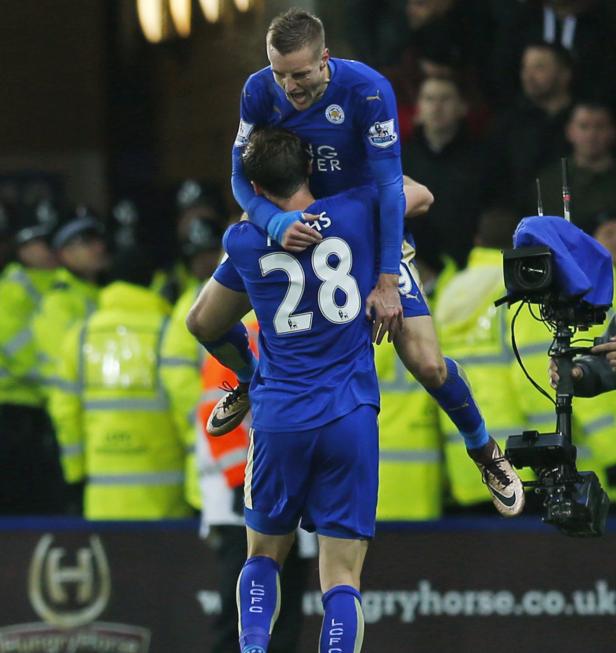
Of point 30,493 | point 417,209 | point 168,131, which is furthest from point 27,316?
point 417,209

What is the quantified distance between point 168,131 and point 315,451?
5.95 metres

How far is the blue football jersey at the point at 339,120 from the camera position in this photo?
5918mm

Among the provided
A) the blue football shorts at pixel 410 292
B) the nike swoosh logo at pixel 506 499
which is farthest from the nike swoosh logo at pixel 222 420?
the nike swoosh logo at pixel 506 499

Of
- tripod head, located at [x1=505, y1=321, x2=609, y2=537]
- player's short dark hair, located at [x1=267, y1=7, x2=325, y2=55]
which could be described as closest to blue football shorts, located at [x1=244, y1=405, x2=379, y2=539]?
tripod head, located at [x1=505, y1=321, x2=609, y2=537]

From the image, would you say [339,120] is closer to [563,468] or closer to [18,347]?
[563,468]

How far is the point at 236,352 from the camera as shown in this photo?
670 centimetres

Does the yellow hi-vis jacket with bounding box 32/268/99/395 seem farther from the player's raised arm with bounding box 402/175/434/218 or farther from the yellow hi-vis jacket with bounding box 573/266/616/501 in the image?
the player's raised arm with bounding box 402/175/434/218

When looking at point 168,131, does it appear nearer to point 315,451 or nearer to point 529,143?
point 529,143

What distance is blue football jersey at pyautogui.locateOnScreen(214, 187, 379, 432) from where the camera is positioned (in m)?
5.94

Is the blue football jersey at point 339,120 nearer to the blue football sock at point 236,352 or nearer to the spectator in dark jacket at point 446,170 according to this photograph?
the blue football sock at point 236,352

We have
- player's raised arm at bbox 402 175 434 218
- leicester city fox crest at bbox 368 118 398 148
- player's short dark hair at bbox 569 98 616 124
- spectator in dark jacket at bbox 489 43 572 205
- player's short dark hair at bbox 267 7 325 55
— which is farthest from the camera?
spectator in dark jacket at bbox 489 43 572 205

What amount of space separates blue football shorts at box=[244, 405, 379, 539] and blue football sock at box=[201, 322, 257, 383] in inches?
24.2

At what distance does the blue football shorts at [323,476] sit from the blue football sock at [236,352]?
615 mm

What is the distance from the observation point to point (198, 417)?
833 cm
